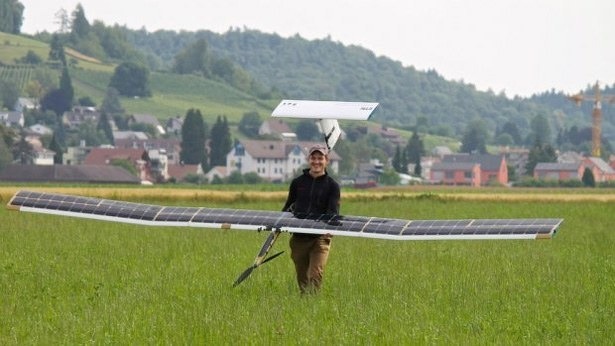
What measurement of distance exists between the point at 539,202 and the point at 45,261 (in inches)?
1740

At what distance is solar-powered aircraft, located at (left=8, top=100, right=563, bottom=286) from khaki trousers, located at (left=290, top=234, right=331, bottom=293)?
1.16 ft

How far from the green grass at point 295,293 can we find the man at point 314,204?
0.39 m

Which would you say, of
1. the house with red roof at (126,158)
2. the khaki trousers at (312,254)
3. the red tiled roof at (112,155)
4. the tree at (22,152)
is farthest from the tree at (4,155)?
the khaki trousers at (312,254)

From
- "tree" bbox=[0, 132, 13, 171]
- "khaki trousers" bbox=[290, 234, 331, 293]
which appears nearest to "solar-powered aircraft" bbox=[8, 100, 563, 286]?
"khaki trousers" bbox=[290, 234, 331, 293]

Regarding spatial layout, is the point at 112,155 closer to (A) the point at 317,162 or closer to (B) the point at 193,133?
(B) the point at 193,133

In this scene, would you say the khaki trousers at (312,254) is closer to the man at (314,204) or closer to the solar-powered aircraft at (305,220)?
the man at (314,204)

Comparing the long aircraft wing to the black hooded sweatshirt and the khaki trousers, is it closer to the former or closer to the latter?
the black hooded sweatshirt

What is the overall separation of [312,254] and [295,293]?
1.99 ft

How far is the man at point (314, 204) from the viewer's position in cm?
1888

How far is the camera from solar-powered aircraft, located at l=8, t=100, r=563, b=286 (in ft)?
60.3

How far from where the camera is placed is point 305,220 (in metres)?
18.7

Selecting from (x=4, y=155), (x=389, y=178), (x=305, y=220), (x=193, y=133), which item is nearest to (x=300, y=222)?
(x=305, y=220)

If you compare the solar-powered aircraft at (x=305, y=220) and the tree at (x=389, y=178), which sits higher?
the solar-powered aircraft at (x=305, y=220)

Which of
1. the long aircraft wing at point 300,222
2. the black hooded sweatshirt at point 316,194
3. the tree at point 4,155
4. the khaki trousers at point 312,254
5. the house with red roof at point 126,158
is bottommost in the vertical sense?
the house with red roof at point 126,158
